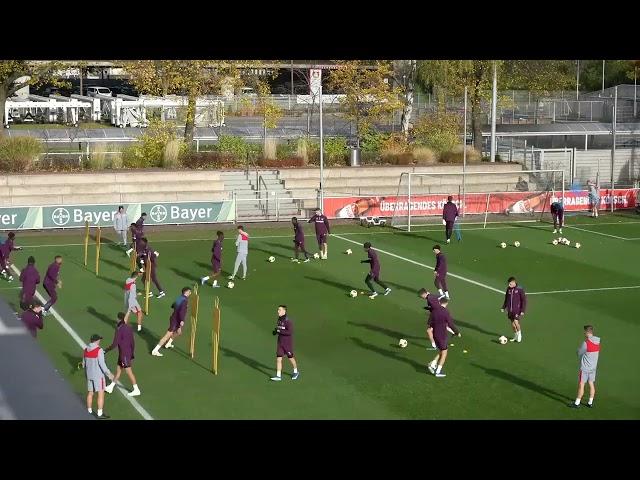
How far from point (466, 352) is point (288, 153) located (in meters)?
27.8

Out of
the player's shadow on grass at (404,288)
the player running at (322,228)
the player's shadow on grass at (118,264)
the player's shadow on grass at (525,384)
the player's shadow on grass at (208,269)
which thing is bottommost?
the player's shadow on grass at (525,384)

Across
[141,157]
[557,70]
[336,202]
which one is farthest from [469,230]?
[557,70]

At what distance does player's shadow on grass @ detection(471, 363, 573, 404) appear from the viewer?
2028 centimetres

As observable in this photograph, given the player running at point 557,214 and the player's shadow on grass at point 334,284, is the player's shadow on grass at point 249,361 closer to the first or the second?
the player's shadow on grass at point 334,284

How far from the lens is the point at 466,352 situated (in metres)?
23.5

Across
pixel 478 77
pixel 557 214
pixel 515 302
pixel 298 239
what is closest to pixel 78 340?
pixel 515 302

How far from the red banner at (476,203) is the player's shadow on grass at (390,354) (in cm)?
1971

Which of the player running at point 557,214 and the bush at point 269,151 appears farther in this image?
the bush at point 269,151

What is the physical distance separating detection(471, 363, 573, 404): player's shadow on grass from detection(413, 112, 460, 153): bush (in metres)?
31.4

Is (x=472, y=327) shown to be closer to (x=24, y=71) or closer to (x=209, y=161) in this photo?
(x=209, y=161)

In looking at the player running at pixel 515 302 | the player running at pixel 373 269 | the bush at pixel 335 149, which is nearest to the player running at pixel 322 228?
the player running at pixel 373 269

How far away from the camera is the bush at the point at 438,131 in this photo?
5325 centimetres

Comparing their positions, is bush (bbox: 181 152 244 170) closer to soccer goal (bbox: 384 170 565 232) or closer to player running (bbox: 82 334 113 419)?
soccer goal (bbox: 384 170 565 232)
